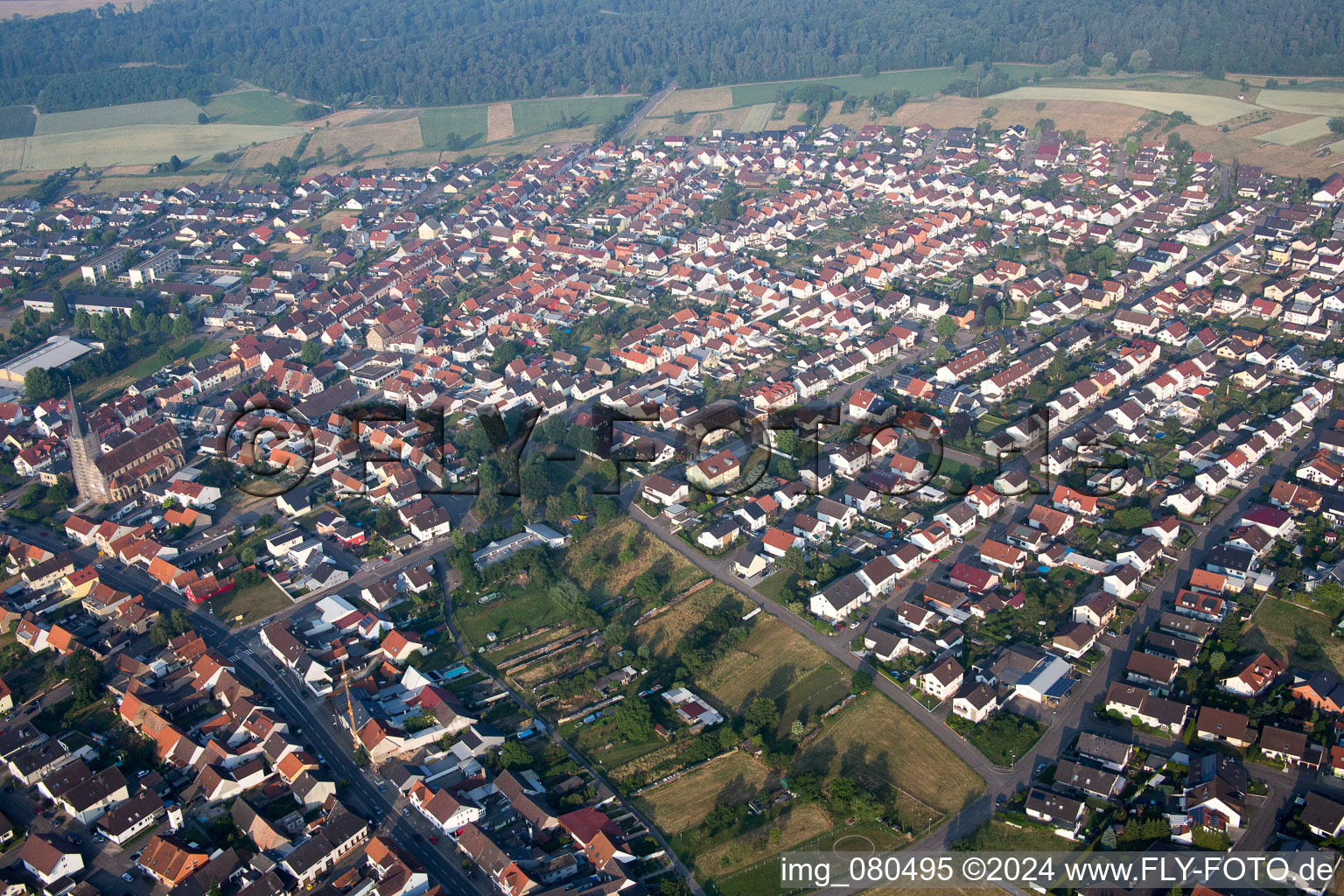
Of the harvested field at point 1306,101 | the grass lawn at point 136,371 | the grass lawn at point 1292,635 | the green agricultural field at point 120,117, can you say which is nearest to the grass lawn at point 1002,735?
the grass lawn at point 1292,635

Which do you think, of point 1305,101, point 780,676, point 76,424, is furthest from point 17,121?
point 1305,101

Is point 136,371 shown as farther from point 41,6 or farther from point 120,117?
point 41,6

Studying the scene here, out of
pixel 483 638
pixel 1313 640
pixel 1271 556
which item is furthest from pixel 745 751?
pixel 1271 556

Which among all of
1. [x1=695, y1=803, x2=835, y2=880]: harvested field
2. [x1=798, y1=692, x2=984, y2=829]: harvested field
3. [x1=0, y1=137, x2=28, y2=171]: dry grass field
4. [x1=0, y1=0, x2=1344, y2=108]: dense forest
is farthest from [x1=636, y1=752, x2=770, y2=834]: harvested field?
[x1=0, y1=137, x2=28, y2=171]: dry grass field

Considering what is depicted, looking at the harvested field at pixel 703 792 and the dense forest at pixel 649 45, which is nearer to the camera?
the harvested field at pixel 703 792

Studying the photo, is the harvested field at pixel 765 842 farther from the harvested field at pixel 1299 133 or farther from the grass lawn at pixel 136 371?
the harvested field at pixel 1299 133

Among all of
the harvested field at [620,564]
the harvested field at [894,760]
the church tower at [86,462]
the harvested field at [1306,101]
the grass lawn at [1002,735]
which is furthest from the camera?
the harvested field at [1306,101]
